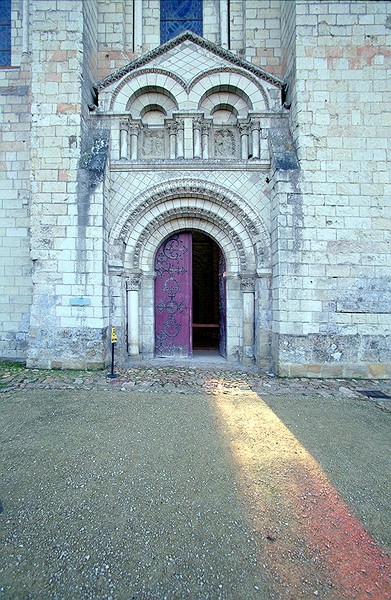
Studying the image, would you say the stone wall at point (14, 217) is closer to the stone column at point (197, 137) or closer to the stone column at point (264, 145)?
the stone column at point (197, 137)

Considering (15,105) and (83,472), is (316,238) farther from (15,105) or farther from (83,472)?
(15,105)

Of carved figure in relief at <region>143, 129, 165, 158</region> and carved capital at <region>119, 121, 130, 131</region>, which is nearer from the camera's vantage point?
carved capital at <region>119, 121, 130, 131</region>

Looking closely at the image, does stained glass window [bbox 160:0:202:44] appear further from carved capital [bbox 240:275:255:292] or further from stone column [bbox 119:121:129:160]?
carved capital [bbox 240:275:255:292]

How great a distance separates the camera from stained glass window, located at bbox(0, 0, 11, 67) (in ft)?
21.6

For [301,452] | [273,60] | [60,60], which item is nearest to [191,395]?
[301,452]

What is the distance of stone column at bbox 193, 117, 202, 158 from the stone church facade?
27 millimetres

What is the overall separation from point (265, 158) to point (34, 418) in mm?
6047

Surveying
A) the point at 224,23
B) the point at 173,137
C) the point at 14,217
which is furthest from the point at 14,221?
the point at 224,23

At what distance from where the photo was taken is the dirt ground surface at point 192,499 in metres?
1.48

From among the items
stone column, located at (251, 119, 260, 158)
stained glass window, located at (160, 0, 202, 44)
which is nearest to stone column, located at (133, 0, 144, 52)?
stained glass window, located at (160, 0, 202, 44)

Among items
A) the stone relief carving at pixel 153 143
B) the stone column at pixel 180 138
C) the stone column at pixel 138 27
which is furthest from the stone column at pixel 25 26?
the stone column at pixel 180 138

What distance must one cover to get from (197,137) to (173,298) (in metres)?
3.49

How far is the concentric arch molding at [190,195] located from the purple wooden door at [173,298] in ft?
3.19

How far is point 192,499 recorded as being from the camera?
2043 millimetres
